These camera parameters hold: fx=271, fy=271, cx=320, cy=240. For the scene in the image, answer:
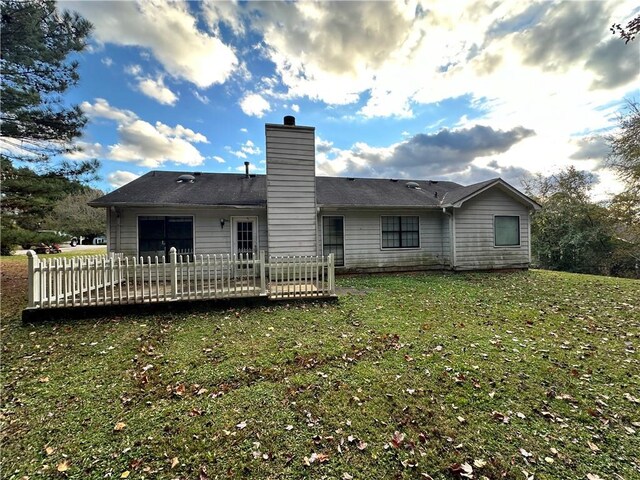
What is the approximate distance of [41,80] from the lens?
9.00 m

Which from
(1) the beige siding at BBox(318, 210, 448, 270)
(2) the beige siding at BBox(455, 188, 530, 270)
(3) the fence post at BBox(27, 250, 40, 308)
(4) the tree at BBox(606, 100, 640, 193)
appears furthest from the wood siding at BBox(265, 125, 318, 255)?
(4) the tree at BBox(606, 100, 640, 193)

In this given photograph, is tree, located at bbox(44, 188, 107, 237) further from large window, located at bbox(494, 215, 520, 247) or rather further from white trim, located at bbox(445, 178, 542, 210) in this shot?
large window, located at bbox(494, 215, 520, 247)

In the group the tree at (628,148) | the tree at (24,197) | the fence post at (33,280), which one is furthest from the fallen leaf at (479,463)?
the tree at (628,148)

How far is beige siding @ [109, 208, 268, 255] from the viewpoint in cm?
949

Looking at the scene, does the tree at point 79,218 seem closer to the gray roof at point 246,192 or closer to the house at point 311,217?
the gray roof at point 246,192

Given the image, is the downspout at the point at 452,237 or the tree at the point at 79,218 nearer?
the downspout at the point at 452,237

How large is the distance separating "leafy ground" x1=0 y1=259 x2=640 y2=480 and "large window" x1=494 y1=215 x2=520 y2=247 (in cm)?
707

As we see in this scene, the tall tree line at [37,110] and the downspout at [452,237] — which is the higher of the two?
the tall tree line at [37,110]

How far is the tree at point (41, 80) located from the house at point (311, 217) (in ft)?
8.01

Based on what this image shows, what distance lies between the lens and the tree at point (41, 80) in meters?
8.06

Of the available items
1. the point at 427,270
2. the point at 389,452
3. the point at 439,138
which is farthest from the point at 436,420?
the point at 439,138

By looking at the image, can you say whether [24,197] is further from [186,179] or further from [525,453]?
[525,453]

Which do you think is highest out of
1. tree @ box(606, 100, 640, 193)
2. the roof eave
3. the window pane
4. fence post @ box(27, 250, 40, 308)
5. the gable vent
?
tree @ box(606, 100, 640, 193)

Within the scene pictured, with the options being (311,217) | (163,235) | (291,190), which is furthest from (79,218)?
(311,217)
